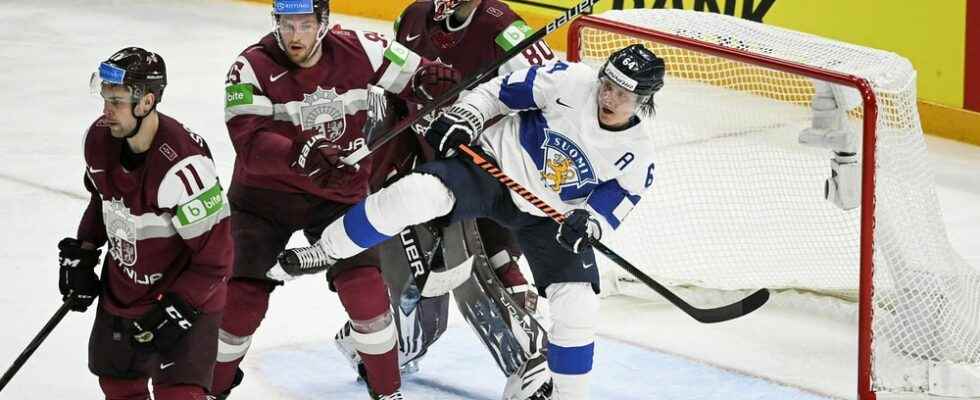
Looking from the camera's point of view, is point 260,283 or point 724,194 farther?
point 724,194

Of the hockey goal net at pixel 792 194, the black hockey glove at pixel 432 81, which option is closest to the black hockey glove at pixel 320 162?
the black hockey glove at pixel 432 81

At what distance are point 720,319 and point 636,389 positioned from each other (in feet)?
1.49

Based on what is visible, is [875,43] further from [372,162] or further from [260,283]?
[260,283]

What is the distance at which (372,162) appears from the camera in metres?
4.61

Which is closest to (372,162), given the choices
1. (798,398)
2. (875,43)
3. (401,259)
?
(401,259)

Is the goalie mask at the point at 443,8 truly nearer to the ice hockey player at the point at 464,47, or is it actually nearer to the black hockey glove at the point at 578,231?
the ice hockey player at the point at 464,47

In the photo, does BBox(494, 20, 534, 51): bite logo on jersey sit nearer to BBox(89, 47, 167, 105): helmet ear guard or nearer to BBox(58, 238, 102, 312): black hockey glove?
BBox(89, 47, 167, 105): helmet ear guard

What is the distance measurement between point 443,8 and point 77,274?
4.87 feet

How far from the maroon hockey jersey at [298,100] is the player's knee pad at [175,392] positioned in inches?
26.5

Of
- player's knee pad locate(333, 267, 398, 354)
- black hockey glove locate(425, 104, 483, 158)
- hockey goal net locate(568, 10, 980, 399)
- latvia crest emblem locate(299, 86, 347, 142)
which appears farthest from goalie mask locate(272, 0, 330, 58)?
hockey goal net locate(568, 10, 980, 399)

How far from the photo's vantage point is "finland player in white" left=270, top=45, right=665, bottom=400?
401 centimetres

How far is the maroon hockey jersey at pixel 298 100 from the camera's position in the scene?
409cm

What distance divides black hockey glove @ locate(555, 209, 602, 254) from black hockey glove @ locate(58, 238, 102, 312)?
114 centimetres

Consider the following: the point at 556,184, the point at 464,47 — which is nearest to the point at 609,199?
the point at 556,184
